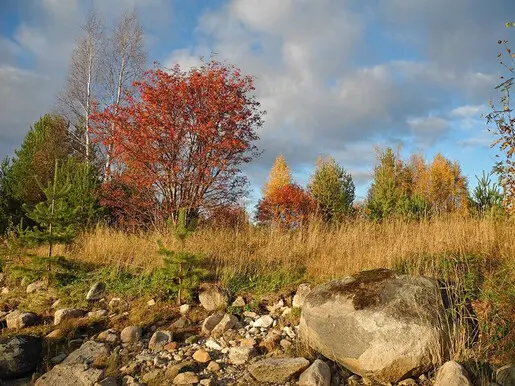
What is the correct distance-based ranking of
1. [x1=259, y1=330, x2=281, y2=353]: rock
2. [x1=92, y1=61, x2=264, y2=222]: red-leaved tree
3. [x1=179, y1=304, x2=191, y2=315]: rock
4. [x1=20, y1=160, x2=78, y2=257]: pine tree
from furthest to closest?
1. [x1=92, y1=61, x2=264, y2=222]: red-leaved tree
2. [x1=20, y1=160, x2=78, y2=257]: pine tree
3. [x1=179, y1=304, x2=191, y2=315]: rock
4. [x1=259, y1=330, x2=281, y2=353]: rock

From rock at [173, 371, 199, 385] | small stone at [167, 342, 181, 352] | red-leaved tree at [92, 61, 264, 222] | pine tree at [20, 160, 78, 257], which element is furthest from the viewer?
red-leaved tree at [92, 61, 264, 222]

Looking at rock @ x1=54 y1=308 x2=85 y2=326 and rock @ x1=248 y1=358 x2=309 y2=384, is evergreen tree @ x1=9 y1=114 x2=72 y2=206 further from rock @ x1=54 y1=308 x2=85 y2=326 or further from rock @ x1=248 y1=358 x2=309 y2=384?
rock @ x1=248 y1=358 x2=309 y2=384

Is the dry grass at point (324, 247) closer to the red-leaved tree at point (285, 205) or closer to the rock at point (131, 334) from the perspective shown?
the rock at point (131, 334)

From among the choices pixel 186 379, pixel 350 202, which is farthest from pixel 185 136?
pixel 350 202

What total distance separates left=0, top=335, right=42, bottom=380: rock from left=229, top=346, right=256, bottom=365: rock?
2.34 meters

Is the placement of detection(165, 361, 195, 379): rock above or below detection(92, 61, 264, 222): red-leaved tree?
below

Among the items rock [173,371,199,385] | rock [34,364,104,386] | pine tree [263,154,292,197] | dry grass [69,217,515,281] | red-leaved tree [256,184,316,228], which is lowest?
rock [34,364,104,386]

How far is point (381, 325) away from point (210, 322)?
2.22 meters

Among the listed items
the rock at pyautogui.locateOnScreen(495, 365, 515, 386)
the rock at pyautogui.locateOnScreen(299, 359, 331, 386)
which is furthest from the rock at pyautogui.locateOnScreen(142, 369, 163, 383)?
the rock at pyautogui.locateOnScreen(495, 365, 515, 386)

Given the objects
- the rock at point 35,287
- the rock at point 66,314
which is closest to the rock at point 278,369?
the rock at point 66,314

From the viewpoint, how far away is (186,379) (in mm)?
4371

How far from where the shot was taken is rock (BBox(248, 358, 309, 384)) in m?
4.25

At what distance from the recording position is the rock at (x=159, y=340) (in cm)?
515

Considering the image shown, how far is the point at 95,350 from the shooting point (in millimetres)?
5133
